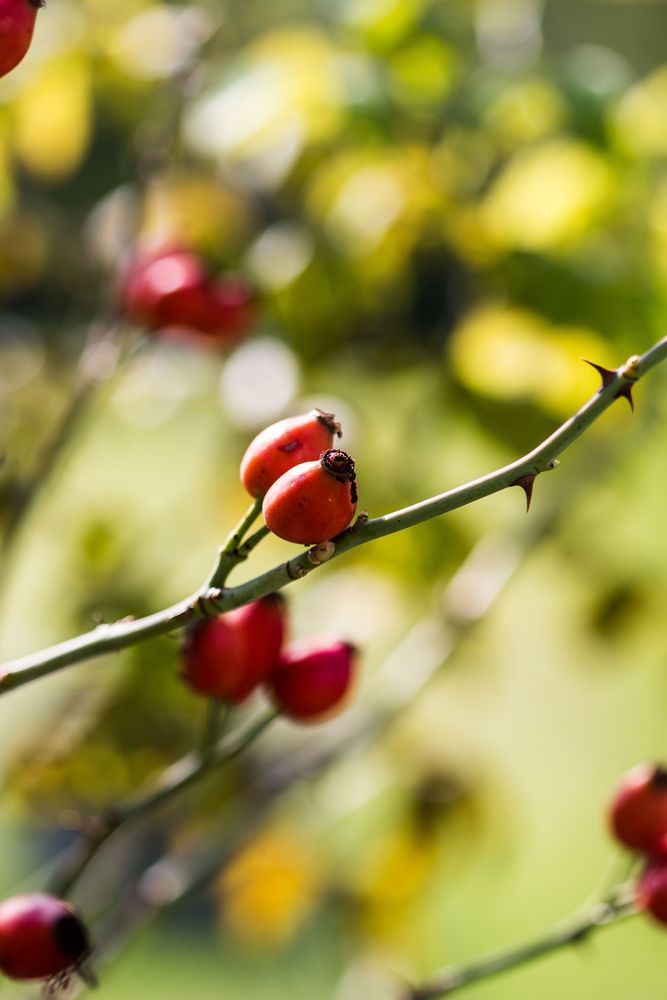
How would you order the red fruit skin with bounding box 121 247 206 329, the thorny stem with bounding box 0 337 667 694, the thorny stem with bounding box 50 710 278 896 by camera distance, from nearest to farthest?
the thorny stem with bounding box 0 337 667 694
the thorny stem with bounding box 50 710 278 896
the red fruit skin with bounding box 121 247 206 329

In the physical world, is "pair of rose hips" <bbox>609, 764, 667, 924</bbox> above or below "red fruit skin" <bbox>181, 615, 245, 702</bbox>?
below

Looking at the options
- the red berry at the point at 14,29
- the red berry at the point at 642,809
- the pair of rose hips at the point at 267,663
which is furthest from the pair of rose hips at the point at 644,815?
the red berry at the point at 14,29

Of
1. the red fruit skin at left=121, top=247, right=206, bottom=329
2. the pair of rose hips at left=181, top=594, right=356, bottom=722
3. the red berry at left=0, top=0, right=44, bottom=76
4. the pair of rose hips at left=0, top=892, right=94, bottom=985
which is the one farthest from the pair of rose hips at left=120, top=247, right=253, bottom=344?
the pair of rose hips at left=0, top=892, right=94, bottom=985

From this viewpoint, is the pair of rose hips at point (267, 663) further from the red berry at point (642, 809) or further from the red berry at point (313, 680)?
the red berry at point (642, 809)

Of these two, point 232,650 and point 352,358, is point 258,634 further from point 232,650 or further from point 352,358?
point 352,358

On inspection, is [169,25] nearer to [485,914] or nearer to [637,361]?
[637,361]

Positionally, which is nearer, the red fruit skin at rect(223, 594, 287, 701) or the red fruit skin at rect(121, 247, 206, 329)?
the red fruit skin at rect(223, 594, 287, 701)

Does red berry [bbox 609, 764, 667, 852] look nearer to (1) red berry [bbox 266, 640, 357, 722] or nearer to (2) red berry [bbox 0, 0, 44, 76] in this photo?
(1) red berry [bbox 266, 640, 357, 722]
